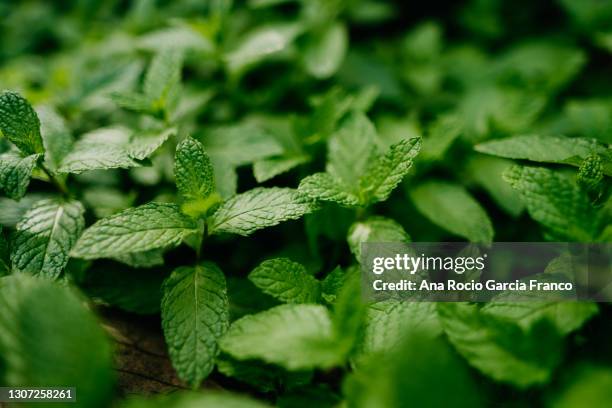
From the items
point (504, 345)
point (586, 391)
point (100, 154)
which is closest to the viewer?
point (586, 391)

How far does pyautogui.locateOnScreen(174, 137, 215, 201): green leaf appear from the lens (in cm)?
124

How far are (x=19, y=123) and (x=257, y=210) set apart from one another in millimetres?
715

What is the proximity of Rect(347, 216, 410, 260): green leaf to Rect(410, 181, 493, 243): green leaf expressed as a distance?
0.60 ft

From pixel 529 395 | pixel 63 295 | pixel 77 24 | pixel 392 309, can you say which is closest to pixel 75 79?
pixel 77 24

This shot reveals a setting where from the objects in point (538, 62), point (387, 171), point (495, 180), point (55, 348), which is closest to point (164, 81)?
point (387, 171)

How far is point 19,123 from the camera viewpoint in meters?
1.29

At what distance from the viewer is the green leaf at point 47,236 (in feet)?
3.96

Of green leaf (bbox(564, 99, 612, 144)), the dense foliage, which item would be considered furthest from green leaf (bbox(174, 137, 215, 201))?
green leaf (bbox(564, 99, 612, 144))

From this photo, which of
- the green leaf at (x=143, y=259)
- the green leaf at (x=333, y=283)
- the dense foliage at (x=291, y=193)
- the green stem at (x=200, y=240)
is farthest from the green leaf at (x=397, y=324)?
the green leaf at (x=143, y=259)

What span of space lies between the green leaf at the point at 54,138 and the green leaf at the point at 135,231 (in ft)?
1.23

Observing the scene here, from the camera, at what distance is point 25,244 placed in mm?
1241

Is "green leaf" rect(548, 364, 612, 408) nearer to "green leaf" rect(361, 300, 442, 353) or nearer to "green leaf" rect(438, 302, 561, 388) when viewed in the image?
"green leaf" rect(438, 302, 561, 388)

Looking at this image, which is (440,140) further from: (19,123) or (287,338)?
(19,123)

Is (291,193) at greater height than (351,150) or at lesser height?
lesser
